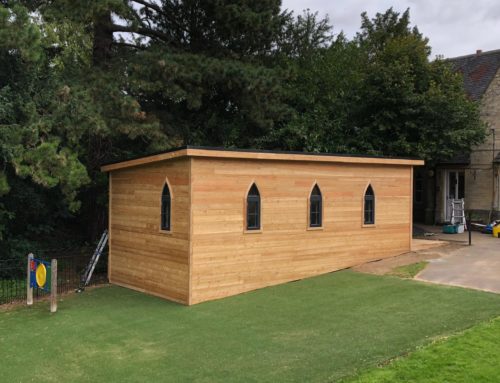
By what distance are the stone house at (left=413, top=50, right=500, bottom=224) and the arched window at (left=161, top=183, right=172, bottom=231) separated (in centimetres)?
1654

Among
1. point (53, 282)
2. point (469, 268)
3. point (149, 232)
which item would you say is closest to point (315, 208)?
point (469, 268)

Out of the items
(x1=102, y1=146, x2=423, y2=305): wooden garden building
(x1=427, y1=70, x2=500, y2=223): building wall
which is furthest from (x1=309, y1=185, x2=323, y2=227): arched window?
(x1=427, y1=70, x2=500, y2=223): building wall

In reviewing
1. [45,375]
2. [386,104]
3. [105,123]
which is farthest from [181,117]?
[45,375]

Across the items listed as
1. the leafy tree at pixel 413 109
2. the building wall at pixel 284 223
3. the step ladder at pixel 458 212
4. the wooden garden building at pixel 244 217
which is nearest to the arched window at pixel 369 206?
the wooden garden building at pixel 244 217

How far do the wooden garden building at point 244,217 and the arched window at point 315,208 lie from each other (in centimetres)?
3

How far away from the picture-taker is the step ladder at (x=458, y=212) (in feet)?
71.8

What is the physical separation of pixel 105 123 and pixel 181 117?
536cm

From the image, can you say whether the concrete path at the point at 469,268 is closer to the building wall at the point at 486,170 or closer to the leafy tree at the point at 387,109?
the leafy tree at the point at 387,109

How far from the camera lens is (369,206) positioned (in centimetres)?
1491

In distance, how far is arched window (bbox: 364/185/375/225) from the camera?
14.8m

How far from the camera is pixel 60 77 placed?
15.6 meters

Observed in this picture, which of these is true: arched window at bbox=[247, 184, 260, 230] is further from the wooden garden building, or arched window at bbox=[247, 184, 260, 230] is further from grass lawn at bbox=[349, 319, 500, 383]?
grass lawn at bbox=[349, 319, 500, 383]

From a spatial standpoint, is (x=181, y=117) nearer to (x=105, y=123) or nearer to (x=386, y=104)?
(x=105, y=123)

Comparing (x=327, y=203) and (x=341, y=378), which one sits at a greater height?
(x=327, y=203)
